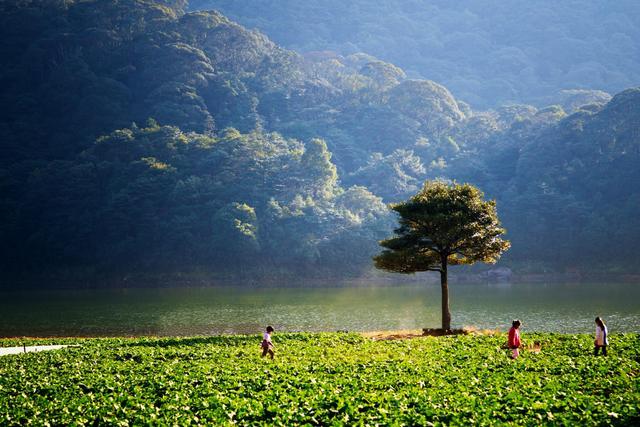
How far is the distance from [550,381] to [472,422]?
19.0 ft

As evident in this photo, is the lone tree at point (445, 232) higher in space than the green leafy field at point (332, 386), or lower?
higher

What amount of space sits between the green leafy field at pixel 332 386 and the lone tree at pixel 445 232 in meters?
12.6

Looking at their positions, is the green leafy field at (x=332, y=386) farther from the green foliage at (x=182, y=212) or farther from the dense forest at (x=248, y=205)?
the dense forest at (x=248, y=205)

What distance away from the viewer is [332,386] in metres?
17.7

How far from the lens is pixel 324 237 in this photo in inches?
5591

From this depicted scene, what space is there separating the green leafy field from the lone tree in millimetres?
12590

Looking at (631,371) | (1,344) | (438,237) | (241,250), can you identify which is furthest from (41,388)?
(241,250)

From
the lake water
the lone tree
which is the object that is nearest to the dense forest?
the lake water

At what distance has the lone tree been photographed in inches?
1597

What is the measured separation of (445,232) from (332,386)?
2492cm

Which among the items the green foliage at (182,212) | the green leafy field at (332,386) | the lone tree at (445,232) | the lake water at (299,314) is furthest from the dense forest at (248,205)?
the green leafy field at (332,386)

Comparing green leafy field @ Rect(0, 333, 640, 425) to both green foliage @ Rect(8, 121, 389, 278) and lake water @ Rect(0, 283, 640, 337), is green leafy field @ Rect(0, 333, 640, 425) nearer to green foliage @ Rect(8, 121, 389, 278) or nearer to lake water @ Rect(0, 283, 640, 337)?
lake water @ Rect(0, 283, 640, 337)

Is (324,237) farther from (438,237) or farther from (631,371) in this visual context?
(631,371)

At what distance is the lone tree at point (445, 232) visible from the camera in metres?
40.6
